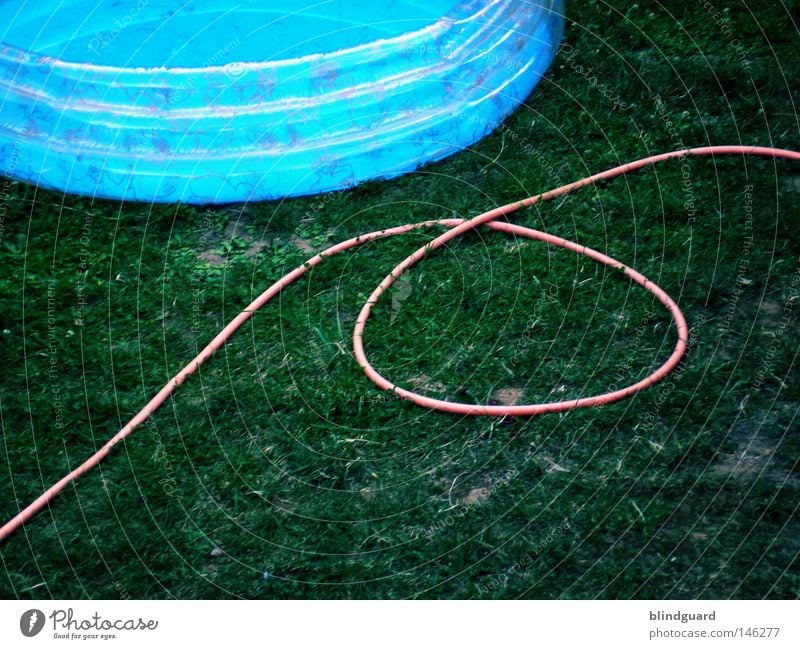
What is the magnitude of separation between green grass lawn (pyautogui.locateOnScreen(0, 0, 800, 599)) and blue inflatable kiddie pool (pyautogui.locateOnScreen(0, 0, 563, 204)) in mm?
104

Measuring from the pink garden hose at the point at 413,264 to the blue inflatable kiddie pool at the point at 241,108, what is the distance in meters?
0.41

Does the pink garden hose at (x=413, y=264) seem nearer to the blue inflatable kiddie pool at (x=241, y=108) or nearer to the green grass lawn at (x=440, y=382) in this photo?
the green grass lawn at (x=440, y=382)

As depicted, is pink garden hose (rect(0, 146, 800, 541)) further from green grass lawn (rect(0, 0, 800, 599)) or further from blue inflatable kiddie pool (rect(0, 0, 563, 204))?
blue inflatable kiddie pool (rect(0, 0, 563, 204))

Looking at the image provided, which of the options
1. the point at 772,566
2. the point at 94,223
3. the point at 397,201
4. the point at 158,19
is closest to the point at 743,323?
the point at 772,566

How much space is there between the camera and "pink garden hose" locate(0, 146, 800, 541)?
8.62ft

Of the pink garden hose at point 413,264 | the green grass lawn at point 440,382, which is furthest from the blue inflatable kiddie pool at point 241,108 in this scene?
the pink garden hose at point 413,264

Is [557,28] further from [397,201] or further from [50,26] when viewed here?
[50,26]

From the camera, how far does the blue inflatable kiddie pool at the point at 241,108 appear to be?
3.34 metres

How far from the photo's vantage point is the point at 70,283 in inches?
120

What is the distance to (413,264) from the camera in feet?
10.0

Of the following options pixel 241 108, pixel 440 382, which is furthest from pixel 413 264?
pixel 241 108

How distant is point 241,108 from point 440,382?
4.51 feet

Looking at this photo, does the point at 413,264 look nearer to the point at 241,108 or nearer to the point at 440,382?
the point at 440,382

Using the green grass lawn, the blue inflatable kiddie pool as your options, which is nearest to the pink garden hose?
the green grass lawn
